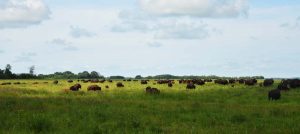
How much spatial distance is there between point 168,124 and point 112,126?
2204 mm

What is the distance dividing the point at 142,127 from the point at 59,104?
1059cm

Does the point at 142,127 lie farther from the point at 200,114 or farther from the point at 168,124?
the point at 200,114

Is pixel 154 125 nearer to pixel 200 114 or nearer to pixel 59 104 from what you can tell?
pixel 200 114

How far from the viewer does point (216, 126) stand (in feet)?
58.2

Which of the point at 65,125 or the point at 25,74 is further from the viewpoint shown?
the point at 25,74

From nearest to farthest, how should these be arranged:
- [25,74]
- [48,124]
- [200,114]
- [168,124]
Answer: [48,124] < [168,124] < [200,114] < [25,74]

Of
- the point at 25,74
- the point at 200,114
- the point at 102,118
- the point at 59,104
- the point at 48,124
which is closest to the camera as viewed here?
the point at 48,124

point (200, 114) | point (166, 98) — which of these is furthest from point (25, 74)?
point (200, 114)

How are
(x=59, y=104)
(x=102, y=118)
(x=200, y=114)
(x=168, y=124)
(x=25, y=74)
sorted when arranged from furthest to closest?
1. (x=25, y=74)
2. (x=59, y=104)
3. (x=200, y=114)
4. (x=102, y=118)
5. (x=168, y=124)

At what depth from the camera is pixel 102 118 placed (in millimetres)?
19719

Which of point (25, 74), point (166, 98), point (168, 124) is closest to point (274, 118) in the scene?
point (168, 124)

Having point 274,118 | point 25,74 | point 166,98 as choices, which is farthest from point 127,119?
point 25,74

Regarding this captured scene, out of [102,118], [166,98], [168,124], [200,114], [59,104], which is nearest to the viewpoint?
[168,124]

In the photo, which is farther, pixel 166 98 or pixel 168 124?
pixel 166 98
